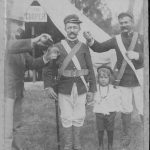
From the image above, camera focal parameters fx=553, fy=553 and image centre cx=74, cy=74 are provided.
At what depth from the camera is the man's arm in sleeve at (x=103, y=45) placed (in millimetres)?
6438

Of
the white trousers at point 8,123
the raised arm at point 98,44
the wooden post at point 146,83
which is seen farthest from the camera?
the wooden post at point 146,83

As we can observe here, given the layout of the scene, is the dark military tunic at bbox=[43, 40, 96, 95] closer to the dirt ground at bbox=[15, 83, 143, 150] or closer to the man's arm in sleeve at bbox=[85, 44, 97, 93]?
the man's arm in sleeve at bbox=[85, 44, 97, 93]

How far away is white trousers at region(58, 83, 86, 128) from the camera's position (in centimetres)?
634

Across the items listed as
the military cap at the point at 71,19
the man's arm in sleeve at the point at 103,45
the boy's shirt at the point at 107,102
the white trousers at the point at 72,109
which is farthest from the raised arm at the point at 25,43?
the boy's shirt at the point at 107,102

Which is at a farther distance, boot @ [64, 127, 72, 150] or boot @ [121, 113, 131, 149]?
boot @ [121, 113, 131, 149]

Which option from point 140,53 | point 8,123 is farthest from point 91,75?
point 8,123

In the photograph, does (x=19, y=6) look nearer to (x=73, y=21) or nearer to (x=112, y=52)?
(x=73, y=21)

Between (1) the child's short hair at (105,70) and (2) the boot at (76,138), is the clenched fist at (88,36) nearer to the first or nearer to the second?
(1) the child's short hair at (105,70)

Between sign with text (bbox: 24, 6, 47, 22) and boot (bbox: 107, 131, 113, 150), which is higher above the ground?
sign with text (bbox: 24, 6, 47, 22)

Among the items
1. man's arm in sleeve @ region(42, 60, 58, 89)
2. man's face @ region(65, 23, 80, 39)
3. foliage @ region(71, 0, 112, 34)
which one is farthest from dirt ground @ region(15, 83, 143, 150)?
foliage @ region(71, 0, 112, 34)

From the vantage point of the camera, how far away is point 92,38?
6430 mm

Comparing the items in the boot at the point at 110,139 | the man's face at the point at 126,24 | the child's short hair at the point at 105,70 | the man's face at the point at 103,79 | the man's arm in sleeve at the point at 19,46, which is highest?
the man's face at the point at 126,24

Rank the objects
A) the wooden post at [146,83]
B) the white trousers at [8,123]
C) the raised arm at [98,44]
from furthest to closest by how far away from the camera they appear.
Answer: the wooden post at [146,83] < the raised arm at [98,44] < the white trousers at [8,123]

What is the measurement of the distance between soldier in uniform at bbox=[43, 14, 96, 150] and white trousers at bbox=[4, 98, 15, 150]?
0.46 meters
